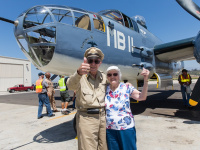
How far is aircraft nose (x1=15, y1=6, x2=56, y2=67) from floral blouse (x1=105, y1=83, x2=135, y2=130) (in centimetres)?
208

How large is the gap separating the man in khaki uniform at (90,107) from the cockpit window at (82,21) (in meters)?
2.10

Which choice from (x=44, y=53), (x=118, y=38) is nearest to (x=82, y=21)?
(x=44, y=53)

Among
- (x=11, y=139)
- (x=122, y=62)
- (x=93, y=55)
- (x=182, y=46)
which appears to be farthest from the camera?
(x=182, y=46)

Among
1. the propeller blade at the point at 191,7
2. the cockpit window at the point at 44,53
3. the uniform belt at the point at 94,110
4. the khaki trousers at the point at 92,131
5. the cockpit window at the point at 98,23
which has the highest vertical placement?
the propeller blade at the point at 191,7

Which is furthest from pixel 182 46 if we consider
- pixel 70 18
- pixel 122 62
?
pixel 70 18

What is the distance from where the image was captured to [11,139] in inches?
158

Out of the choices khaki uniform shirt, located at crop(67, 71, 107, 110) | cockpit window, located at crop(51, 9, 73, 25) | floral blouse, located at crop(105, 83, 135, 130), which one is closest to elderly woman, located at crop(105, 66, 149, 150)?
floral blouse, located at crop(105, 83, 135, 130)

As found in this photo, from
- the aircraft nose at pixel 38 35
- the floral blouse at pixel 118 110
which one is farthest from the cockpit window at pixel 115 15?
the floral blouse at pixel 118 110

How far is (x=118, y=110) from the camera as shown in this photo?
1.94 metres

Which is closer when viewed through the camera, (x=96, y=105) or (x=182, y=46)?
(x=96, y=105)

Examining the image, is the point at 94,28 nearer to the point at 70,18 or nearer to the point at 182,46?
the point at 70,18

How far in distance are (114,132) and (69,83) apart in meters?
0.90

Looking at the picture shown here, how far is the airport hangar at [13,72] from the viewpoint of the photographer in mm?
37438

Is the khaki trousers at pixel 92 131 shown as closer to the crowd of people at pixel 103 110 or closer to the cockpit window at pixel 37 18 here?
the crowd of people at pixel 103 110
